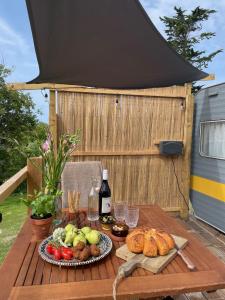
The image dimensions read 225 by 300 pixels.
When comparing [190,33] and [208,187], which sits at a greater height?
[190,33]

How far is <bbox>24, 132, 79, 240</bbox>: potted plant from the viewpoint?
1427 mm

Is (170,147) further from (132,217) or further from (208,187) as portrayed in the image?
(132,217)

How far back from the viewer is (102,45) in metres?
1.54

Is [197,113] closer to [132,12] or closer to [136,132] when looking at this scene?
[136,132]

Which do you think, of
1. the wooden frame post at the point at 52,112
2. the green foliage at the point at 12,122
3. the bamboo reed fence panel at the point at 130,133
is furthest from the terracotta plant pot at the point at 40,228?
the green foliage at the point at 12,122

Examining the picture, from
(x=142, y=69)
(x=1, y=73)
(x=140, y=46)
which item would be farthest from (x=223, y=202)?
(x=1, y=73)

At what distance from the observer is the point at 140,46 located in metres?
1.51

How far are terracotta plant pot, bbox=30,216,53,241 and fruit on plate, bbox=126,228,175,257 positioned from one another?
45 centimetres

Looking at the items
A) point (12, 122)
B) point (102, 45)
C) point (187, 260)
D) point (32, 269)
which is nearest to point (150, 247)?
point (187, 260)

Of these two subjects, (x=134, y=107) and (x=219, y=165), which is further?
(x=134, y=107)

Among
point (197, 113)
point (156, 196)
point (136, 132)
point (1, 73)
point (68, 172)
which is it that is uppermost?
point (1, 73)

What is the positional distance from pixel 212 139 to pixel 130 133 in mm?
1216

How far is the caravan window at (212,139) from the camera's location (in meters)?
3.86

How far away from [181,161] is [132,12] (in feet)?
11.2
